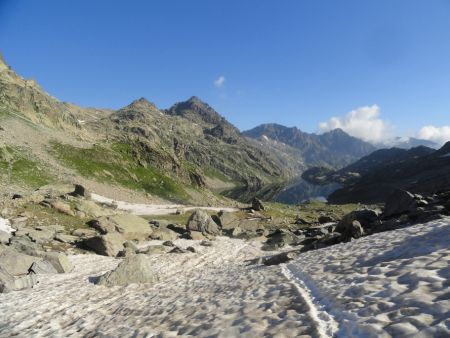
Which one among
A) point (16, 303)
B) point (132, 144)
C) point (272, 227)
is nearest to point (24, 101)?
point (132, 144)

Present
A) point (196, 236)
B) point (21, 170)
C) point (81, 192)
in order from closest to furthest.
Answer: point (196, 236) → point (81, 192) → point (21, 170)

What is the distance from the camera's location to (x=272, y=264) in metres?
25.8

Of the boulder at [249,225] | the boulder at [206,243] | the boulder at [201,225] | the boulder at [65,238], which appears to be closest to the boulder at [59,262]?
the boulder at [65,238]

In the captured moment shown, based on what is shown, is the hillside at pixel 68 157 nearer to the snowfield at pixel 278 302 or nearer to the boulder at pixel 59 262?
the boulder at pixel 59 262

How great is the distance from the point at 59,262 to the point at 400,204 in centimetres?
2893

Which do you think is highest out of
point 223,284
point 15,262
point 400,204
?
point 15,262

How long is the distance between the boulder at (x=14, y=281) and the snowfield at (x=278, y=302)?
76 centimetres

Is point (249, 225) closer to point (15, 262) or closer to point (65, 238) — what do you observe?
point (65, 238)

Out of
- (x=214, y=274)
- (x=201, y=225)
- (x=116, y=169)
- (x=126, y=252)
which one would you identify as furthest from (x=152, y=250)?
(x=116, y=169)

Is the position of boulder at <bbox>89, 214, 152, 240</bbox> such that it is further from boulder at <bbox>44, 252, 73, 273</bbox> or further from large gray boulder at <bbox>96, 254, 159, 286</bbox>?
large gray boulder at <bbox>96, 254, 159, 286</bbox>

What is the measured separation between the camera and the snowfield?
9.36m

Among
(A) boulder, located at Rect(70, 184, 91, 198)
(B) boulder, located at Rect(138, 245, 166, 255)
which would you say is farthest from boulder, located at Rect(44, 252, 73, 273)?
(A) boulder, located at Rect(70, 184, 91, 198)

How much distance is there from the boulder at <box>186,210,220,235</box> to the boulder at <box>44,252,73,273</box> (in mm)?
22796

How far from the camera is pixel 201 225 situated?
165 feet
